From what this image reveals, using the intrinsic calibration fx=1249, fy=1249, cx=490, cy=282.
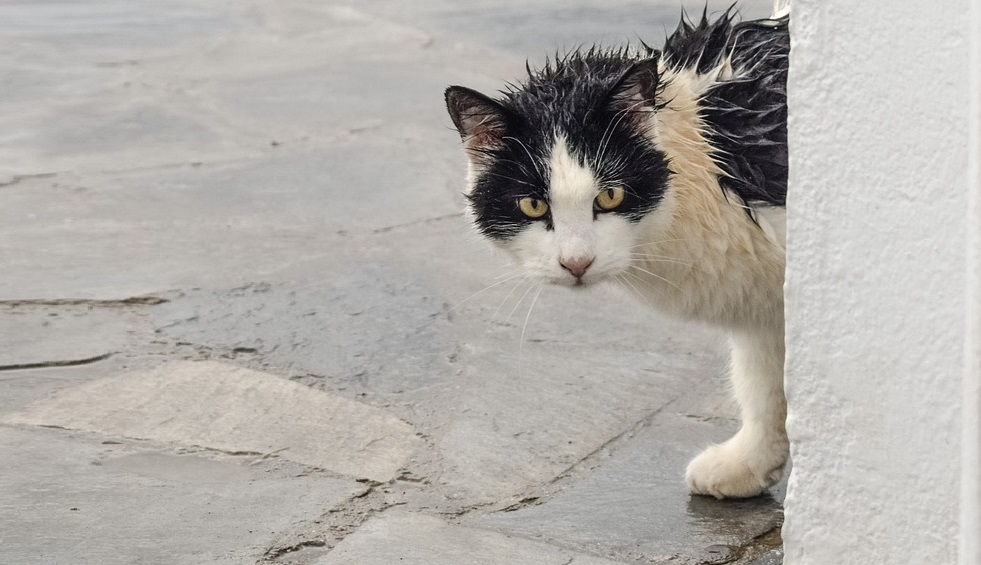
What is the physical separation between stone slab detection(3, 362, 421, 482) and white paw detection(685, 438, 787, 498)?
2.35ft

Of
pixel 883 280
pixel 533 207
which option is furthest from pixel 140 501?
pixel 883 280

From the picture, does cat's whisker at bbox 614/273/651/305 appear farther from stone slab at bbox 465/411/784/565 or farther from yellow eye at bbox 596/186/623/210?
stone slab at bbox 465/411/784/565

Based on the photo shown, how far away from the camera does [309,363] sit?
3.64 metres

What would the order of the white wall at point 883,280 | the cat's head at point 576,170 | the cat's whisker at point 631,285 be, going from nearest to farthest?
the white wall at point 883,280 < the cat's head at point 576,170 < the cat's whisker at point 631,285

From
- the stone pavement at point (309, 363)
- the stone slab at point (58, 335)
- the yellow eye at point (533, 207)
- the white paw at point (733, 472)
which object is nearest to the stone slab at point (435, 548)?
the stone pavement at point (309, 363)

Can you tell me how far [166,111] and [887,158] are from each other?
5.17 metres

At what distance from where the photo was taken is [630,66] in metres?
2.67

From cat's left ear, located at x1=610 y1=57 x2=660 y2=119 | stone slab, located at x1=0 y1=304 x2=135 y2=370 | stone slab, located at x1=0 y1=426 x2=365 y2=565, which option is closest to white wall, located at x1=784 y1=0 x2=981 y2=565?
cat's left ear, located at x1=610 y1=57 x2=660 y2=119

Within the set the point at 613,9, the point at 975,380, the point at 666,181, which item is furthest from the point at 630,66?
the point at 613,9

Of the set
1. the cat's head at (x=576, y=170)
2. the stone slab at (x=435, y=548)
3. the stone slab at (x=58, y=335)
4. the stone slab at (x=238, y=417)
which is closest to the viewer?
the stone slab at (x=435, y=548)

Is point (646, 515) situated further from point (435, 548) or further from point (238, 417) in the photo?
point (238, 417)

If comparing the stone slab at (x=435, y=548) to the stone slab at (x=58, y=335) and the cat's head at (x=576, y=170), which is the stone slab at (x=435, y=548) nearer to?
the cat's head at (x=576, y=170)

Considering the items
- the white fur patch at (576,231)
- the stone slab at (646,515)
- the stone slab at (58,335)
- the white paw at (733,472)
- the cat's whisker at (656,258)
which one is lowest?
the stone slab at (646,515)

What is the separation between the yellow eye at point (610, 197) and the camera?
266cm
